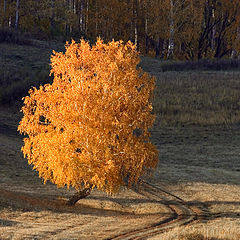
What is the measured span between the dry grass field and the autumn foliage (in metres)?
1.82

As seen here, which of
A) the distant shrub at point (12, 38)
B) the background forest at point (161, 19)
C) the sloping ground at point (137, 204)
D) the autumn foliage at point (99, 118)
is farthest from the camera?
the background forest at point (161, 19)

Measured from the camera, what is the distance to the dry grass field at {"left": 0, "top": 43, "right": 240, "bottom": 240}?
53.3 feet

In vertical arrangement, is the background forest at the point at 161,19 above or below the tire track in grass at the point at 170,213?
above

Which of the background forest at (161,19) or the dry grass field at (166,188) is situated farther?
the background forest at (161,19)

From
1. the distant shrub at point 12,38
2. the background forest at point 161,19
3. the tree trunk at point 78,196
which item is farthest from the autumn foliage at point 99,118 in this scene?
the background forest at point 161,19


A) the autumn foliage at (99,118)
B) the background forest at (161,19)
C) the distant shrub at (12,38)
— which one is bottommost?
the autumn foliage at (99,118)

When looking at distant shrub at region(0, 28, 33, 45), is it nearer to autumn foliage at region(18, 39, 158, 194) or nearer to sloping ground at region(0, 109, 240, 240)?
sloping ground at region(0, 109, 240, 240)

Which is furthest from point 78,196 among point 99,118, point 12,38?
point 12,38

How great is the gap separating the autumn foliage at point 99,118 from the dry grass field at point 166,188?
182cm

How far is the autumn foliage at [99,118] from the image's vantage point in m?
18.8

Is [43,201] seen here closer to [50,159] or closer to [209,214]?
[50,159]

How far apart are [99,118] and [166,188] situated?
7160 millimetres

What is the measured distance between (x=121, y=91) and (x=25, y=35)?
158 feet

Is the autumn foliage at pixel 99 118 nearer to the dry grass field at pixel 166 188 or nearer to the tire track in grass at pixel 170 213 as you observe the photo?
the dry grass field at pixel 166 188
